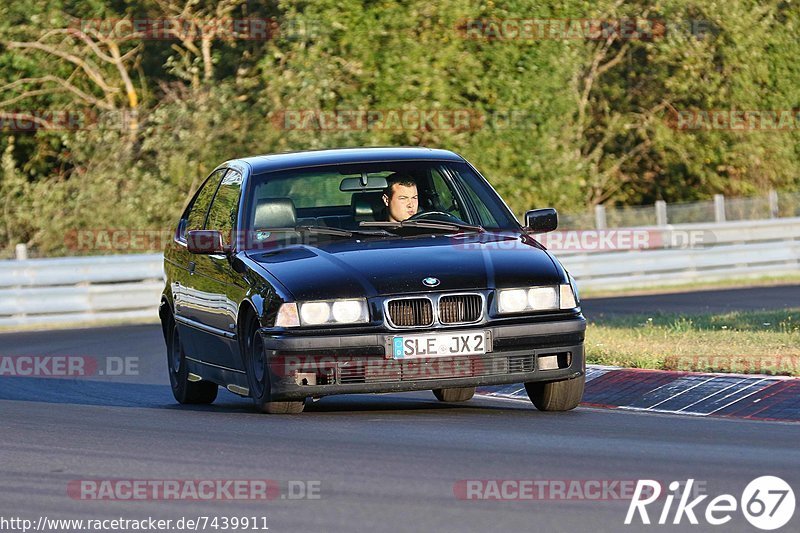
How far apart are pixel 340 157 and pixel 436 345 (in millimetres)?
2200

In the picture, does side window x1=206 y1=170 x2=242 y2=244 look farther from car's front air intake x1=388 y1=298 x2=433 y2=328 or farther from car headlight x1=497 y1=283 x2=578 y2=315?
car headlight x1=497 y1=283 x2=578 y2=315

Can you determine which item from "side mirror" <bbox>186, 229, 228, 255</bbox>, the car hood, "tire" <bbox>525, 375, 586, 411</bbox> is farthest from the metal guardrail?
"tire" <bbox>525, 375, 586, 411</bbox>

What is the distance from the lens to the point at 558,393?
10.1 m

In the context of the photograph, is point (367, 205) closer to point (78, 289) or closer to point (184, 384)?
point (184, 384)

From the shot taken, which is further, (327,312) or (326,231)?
(326,231)

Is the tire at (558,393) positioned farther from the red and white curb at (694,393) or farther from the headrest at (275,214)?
the headrest at (275,214)

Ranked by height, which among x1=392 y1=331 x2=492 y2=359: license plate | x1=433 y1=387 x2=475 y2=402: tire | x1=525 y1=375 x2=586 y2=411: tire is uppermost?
x1=392 y1=331 x2=492 y2=359: license plate

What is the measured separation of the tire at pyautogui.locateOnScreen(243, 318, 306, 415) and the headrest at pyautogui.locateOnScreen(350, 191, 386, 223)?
4.31 ft

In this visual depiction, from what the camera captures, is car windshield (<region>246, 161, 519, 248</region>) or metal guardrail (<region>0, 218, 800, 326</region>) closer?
car windshield (<region>246, 161, 519, 248</region>)

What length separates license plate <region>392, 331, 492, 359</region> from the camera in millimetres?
9328

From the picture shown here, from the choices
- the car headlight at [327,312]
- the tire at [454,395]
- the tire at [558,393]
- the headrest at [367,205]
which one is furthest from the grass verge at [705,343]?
the car headlight at [327,312]

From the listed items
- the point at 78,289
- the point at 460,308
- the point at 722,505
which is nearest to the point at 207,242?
the point at 460,308

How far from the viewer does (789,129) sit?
116 ft

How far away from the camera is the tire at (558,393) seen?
1005cm
